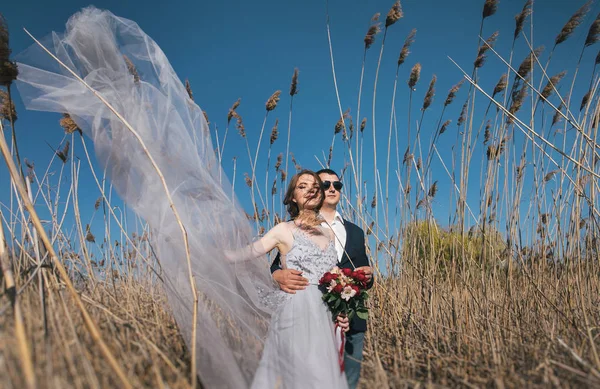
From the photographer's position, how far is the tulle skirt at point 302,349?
1.70m

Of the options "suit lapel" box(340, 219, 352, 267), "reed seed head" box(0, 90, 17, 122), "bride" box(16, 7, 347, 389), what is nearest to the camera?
"bride" box(16, 7, 347, 389)

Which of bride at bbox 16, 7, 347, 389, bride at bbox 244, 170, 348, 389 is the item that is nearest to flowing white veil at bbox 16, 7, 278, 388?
bride at bbox 16, 7, 347, 389

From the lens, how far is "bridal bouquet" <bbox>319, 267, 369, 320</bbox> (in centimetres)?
211

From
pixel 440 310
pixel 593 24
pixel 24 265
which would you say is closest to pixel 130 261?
pixel 24 265

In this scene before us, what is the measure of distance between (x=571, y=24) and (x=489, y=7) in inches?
19.1

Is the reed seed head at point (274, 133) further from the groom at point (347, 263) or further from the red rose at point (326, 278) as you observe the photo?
the red rose at point (326, 278)

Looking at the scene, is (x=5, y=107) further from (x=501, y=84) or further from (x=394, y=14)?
(x=501, y=84)

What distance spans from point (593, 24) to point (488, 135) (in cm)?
108

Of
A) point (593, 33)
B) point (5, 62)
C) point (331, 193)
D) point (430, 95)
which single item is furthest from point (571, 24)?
point (5, 62)

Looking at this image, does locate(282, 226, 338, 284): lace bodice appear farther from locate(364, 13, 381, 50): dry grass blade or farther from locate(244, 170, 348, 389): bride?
locate(364, 13, 381, 50): dry grass blade

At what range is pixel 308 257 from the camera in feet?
7.36

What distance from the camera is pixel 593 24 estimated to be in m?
2.39

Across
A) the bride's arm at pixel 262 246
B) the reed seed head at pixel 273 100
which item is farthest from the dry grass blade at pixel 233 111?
the bride's arm at pixel 262 246

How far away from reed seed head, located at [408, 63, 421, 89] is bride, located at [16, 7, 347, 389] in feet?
5.24
